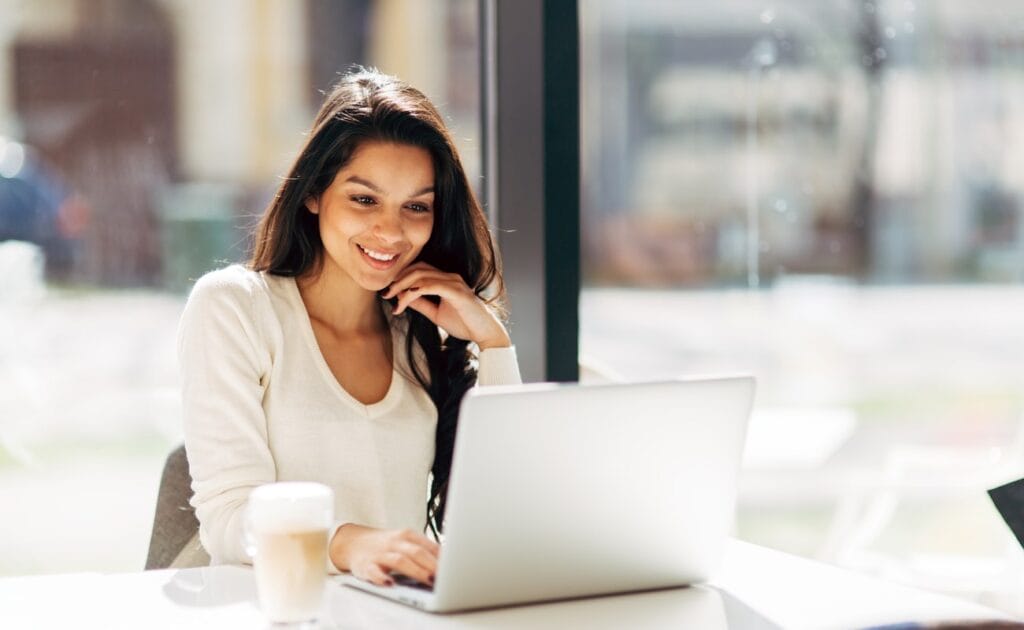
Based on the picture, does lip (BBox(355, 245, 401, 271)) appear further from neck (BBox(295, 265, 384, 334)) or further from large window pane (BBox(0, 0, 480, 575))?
large window pane (BBox(0, 0, 480, 575))

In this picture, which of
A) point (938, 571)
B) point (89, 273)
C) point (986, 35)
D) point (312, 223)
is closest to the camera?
point (312, 223)

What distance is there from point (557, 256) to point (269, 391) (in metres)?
0.78

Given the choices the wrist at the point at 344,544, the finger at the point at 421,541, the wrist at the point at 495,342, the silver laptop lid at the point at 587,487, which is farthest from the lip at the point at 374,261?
the silver laptop lid at the point at 587,487

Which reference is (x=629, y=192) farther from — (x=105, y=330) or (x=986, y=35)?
(x=105, y=330)

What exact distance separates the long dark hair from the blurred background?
1.50 feet

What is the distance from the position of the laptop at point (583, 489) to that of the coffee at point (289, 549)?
13cm

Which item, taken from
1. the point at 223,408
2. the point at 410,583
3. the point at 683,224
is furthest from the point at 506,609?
the point at 683,224

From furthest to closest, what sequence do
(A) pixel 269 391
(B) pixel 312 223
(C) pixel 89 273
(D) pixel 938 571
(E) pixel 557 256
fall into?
(D) pixel 938 571 → (C) pixel 89 273 → (E) pixel 557 256 → (B) pixel 312 223 → (A) pixel 269 391

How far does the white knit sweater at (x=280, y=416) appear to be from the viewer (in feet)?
5.45

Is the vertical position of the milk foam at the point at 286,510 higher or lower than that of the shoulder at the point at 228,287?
lower

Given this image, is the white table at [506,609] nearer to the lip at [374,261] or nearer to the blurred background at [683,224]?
the lip at [374,261]

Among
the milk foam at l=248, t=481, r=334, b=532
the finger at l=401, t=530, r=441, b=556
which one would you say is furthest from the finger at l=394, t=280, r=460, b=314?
the milk foam at l=248, t=481, r=334, b=532

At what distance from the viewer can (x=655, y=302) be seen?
3.71 meters

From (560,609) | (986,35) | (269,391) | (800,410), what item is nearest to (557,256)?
(269,391)
